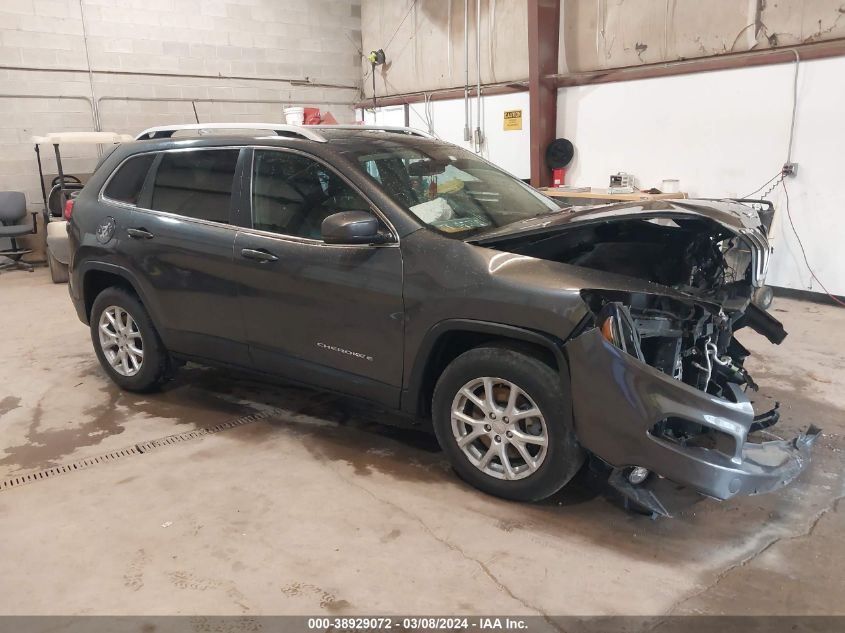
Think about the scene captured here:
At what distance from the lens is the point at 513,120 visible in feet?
29.1

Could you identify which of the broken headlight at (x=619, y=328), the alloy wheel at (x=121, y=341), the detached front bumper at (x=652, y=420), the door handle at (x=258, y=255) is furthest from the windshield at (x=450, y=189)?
the alloy wheel at (x=121, y=341)

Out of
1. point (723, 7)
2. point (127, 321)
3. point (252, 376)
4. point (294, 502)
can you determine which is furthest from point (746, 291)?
point (723, 7)

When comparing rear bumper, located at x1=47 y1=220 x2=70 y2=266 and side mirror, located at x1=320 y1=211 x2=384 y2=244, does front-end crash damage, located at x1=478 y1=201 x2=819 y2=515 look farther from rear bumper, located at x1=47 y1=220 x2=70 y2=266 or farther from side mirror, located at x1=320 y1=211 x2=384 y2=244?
rear bumper, located at x1=47 y1=220 x2=70 y2=266

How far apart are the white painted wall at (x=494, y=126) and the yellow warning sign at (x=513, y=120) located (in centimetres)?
5

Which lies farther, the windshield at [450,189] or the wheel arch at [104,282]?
the wheel arch at [104,282]

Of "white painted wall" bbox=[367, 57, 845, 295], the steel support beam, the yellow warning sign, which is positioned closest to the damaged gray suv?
"white painted wall" bbox=[367, 57, 845, 295]

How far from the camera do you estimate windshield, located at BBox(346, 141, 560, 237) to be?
3.07 metres

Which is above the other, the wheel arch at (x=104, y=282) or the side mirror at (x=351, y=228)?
the side mirror at (x=351, y=228)

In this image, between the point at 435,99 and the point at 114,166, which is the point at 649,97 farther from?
the point at 114,166

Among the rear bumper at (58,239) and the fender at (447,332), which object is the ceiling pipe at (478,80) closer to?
Answer: the rear bumper at (58,239)

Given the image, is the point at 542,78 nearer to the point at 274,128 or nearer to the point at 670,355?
the point at 274,128

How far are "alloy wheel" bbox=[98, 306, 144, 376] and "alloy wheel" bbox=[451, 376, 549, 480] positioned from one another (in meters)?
2.25

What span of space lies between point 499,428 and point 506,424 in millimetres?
40

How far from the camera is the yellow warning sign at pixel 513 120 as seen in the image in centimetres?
879
